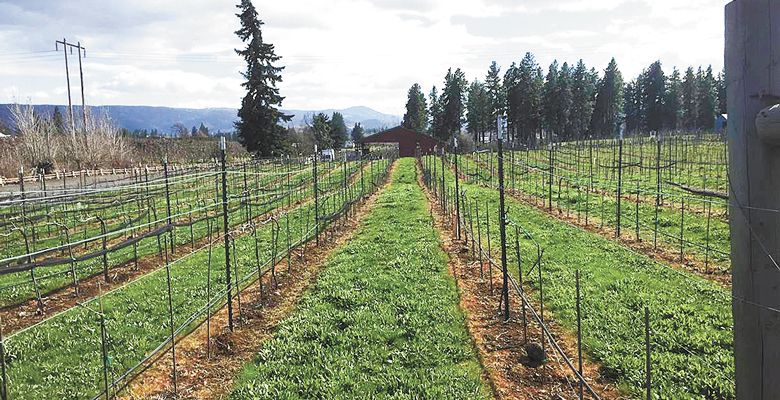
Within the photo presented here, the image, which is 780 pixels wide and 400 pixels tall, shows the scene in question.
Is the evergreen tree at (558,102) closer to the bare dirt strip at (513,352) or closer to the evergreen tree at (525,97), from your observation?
the evergreen tree at (525,97)

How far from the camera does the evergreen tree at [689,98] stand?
7881cm

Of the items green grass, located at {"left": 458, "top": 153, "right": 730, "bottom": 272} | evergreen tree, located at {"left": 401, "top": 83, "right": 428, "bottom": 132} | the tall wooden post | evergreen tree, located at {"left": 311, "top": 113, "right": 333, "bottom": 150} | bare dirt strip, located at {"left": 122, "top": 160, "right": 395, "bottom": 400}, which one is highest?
evergreen tree, located at {"left": 401, "top": 83, "right": 428, "bottom": 132}

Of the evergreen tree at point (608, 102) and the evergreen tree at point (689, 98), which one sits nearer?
the evergreen tree at point (608, 102)

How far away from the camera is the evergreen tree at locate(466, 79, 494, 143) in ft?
251

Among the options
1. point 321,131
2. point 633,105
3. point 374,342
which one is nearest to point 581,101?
point 633,105

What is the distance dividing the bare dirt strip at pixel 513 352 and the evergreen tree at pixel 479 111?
67.6m

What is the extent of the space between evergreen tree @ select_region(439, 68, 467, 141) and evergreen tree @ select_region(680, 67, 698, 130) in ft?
116

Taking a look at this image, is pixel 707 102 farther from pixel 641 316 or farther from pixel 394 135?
Result: pixel 641 316

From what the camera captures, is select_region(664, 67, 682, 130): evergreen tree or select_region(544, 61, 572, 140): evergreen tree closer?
select_region(544, 61, 572, 140): evergreen tree

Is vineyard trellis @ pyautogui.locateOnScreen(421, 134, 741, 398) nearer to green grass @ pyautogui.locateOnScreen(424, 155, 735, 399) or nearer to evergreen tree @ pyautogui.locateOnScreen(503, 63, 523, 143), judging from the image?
green grass @ pyautogui.locateOnScreen(424, 155, 735, 399)

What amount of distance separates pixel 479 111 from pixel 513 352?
7358 cm

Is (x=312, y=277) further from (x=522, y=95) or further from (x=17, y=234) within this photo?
(x=522, y=95)

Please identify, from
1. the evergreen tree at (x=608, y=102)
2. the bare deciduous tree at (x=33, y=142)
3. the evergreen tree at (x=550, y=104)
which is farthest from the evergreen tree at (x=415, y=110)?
the bare deciduous tree at (x=33, y=142)

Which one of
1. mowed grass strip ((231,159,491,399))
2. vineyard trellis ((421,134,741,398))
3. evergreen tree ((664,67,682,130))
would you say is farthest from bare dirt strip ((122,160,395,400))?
evergreen tree ((664,67,682,130))
